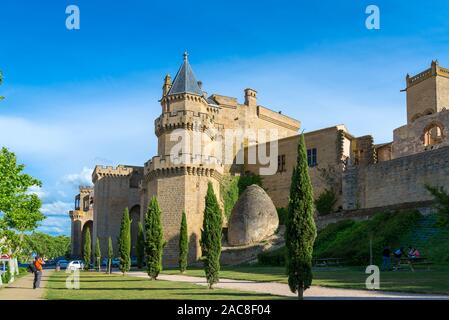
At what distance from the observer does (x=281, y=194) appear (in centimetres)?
5328

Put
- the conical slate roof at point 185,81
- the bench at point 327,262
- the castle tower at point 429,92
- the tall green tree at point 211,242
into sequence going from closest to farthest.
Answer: the tall green tree at point 211,242 → the bench at point 327,262 → the conical slate roof at point 185,81 → the castle tower at point 429,92

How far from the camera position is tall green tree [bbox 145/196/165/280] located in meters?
28.9

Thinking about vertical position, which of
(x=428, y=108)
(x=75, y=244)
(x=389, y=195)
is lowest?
(x=75, y=244)

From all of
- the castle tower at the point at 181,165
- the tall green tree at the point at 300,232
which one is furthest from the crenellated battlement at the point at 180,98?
the tall green tree at the point at 300,232

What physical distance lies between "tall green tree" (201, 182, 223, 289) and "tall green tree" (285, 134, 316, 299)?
18.1 ft

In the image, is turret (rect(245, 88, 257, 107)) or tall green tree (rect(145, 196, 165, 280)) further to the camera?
turret (rect(245, 88, 257, 107))

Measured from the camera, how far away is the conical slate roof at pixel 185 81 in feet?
163

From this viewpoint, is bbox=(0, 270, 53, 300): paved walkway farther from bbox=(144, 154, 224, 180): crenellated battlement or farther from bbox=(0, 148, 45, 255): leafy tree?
bbox=(144, 154, 224, 180): crenellated battlement

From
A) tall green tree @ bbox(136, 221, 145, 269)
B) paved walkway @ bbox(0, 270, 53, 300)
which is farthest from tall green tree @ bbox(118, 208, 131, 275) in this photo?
paved walkway @ bbox(0, 270, 53, 300)

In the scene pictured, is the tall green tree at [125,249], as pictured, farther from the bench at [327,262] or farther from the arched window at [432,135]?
the arched window at [432,135]

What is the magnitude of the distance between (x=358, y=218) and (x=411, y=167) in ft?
16.3

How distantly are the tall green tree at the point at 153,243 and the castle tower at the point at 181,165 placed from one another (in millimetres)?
13693
